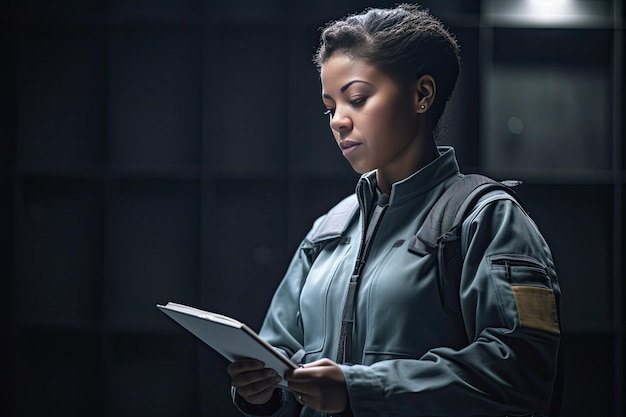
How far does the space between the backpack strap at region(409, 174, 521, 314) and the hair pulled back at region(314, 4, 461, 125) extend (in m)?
0.20

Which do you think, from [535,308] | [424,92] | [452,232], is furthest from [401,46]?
[535,308]

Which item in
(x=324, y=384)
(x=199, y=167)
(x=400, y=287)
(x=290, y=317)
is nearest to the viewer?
(x=324, y=384)

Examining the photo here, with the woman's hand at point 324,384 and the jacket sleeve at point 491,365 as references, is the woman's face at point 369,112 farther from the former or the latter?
the woman's hand at point 324,384

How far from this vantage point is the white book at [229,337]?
1117 mm

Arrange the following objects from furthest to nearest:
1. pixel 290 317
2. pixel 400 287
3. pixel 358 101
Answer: pixel 290 317 < pixel 358 101 < pixel 400 287

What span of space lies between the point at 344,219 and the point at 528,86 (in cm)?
218

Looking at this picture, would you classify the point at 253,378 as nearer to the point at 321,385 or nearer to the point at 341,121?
the point at 321,385

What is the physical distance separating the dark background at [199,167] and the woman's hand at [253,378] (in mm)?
2046

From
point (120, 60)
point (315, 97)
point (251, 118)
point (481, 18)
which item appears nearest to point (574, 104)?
point (481, 18)

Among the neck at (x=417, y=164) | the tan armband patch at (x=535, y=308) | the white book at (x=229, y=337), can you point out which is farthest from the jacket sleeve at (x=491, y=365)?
the neck at (x=417, y=164)

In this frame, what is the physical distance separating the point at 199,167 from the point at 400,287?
7.35 feet

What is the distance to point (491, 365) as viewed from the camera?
112 centimetres

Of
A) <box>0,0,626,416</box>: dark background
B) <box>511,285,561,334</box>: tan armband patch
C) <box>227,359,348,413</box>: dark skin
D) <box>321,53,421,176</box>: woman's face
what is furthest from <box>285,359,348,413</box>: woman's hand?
<box>0,0,626,416</box>: dark background

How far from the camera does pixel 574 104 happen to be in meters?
3.39
